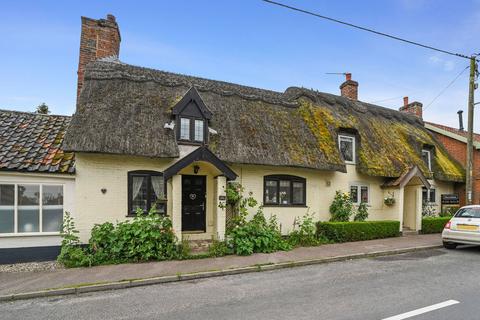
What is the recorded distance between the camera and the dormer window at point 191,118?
38.3 ft

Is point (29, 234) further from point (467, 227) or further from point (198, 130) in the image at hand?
point (467, 227)

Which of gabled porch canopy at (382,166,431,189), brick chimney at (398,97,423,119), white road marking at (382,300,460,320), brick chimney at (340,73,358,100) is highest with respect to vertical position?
brick chimney at (340,73,358,100)

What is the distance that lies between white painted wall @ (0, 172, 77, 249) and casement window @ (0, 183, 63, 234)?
15 centimetres

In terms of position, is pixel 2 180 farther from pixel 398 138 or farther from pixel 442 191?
pixel 442 191

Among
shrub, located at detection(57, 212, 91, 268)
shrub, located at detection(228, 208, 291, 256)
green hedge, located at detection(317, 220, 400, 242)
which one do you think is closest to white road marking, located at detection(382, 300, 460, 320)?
shrub, located at detection(228, 208, 291, 256)

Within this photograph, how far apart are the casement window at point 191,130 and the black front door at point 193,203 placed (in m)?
1.46

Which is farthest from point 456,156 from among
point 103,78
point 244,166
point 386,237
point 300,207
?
point 103,78

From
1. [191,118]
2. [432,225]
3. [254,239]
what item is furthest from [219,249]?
[432,225]

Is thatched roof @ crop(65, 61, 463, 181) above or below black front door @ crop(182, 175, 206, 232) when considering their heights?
above

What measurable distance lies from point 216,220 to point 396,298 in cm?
637

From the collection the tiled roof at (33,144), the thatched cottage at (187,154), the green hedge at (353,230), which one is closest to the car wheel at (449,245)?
the green hedge at (353,230)

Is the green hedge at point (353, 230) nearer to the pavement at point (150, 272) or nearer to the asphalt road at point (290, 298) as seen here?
the pavement at point (150, 272)

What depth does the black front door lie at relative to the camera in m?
12.1

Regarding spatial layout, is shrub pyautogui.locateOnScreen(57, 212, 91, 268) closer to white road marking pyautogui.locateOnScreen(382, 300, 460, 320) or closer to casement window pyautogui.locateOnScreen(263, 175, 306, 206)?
casement window pyautogui.locateOnScreen(263, 175, 306, 206)
